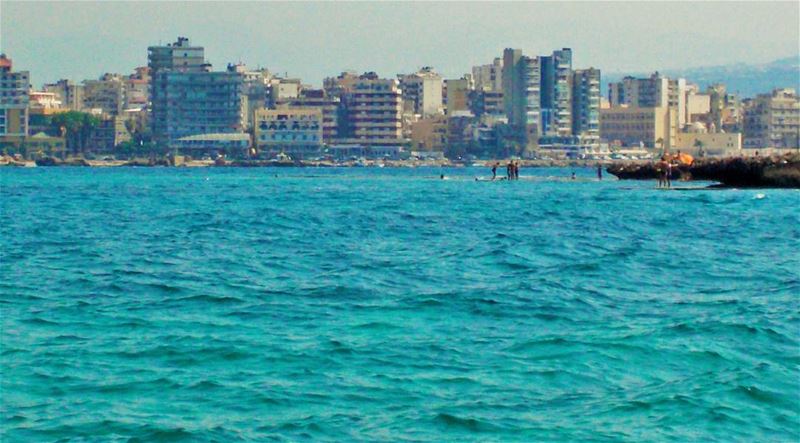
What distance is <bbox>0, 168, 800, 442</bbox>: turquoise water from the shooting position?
44.2 ft

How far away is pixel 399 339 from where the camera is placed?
57.6ft

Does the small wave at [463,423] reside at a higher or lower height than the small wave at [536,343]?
lower

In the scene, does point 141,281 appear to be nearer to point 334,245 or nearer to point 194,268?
point 194,268

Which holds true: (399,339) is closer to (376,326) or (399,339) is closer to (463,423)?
(376,326)

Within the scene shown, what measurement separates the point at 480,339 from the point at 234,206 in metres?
42.3

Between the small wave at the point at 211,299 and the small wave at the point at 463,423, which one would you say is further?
the small wave at the point at 211,299

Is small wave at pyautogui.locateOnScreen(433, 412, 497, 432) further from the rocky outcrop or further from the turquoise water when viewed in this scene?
the rocky outcrop

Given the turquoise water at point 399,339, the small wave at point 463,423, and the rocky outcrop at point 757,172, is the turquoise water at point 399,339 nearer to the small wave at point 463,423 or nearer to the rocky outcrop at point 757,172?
the small wave at point 463,423

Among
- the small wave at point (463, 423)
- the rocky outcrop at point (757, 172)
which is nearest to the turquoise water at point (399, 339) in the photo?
the small wave at point (463, 423)

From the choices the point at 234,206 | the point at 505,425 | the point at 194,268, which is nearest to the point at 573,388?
the point at 505,425

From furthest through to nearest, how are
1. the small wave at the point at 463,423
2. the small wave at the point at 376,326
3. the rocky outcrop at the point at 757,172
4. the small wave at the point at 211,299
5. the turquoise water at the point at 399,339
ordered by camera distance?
the rocky outcrop at the point at 757,172 < the small wave at the point at 211,299 < the small wave at the point at 376,326 < the turquoise water at the point at 399,339 < the small wave at the point at 463,423

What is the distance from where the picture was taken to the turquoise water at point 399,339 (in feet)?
44.2

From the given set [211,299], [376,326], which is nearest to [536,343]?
[376,326]

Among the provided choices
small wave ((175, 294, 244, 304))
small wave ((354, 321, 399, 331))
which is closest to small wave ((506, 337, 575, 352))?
small wave ((354, 321, 399, 331))
